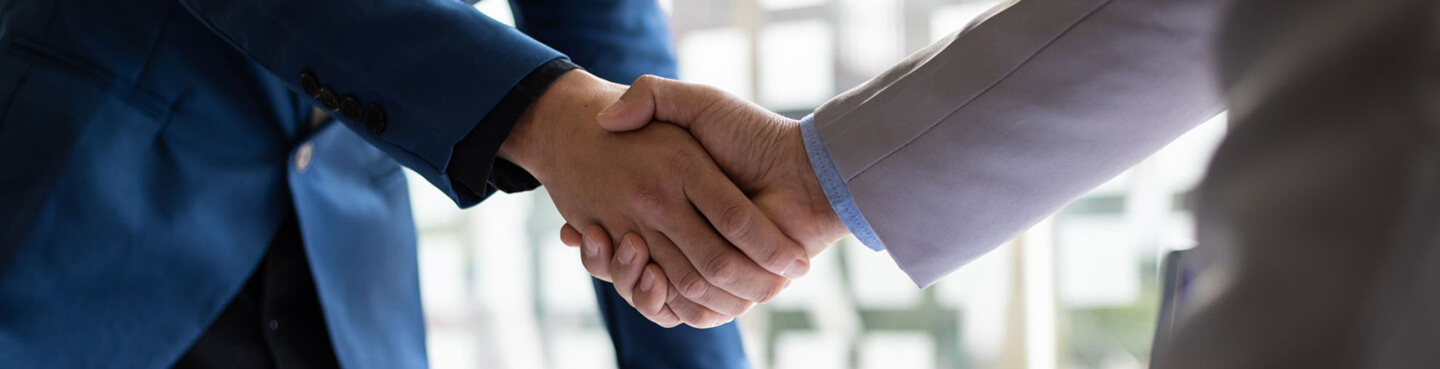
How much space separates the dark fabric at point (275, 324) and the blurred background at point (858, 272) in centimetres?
187

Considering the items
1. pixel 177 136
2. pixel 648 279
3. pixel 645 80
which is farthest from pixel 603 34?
pixel 177 136

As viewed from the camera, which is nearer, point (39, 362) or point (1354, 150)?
point (1354, 150)

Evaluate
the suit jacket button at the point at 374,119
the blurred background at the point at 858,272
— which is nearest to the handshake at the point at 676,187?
the suit jacket button at the point at 374,119

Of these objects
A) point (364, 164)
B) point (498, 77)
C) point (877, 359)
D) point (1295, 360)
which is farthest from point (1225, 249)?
point (877, 359)

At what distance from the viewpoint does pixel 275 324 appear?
42.6 inches

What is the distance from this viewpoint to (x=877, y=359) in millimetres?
2949

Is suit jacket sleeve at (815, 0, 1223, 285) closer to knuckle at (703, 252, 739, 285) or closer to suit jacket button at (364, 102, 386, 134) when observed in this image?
knuckle at (703, 252, 739, 285)

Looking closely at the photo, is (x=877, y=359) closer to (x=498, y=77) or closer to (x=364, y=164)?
(x=364, y=164)

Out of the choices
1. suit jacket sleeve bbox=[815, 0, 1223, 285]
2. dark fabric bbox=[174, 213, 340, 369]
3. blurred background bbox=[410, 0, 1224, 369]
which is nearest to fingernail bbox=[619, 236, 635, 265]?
suit jacket sleeve bbox=[815, 0, 1223, 285]

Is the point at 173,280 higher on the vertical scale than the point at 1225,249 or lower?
lower

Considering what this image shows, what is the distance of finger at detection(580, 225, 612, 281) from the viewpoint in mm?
1066

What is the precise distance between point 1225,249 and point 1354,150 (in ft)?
0.14

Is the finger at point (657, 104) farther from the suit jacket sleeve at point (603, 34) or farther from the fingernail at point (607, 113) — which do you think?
the suit jacket sleeve at point (603, 34)

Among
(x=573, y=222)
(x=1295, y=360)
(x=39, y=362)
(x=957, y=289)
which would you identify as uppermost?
(x=1295, y=360)
